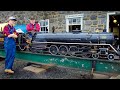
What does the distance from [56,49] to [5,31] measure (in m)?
2.74

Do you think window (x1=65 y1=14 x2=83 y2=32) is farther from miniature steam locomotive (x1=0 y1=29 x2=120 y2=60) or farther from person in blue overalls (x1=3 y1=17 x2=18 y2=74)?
person in blue overalls (x1=3 y1=17 x2=18 y2=74)

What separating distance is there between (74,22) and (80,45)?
4194 mm

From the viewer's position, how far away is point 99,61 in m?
5.94

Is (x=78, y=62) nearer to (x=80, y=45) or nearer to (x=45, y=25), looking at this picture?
(x=80, y=45)

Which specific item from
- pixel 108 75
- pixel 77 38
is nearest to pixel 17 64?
pixel 77 38

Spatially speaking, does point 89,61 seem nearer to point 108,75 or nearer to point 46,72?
point 108,75

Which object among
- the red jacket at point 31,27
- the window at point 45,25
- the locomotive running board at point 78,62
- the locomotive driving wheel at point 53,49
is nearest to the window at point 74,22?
the window at point 45,25

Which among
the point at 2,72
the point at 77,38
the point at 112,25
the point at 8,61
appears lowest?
the point at 2,72

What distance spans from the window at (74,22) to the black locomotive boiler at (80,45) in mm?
3410

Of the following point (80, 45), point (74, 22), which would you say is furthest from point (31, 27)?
point (74, 22)

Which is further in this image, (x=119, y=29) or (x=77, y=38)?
(x=119, y=29)

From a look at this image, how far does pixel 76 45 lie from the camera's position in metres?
8.59

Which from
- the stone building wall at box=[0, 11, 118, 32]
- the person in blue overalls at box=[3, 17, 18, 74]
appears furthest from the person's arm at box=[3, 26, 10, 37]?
the stone building wall at box=[0, 11, 118, 32]

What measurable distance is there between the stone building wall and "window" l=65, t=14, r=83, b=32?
228mm
